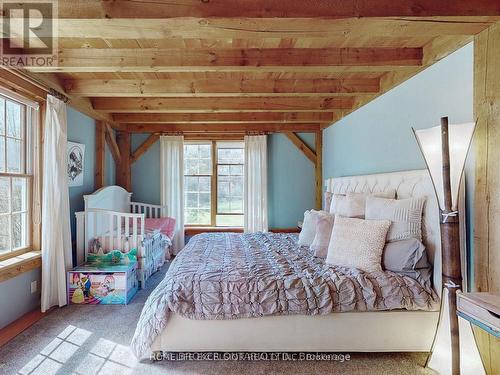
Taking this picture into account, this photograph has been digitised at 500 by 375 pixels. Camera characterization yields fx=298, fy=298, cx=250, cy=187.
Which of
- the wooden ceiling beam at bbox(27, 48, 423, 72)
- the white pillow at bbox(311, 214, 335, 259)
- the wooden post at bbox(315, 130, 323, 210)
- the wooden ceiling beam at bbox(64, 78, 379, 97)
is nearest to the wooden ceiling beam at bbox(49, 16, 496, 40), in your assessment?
the wooden ceiling beam at bbox(27, 48, 423, 72)

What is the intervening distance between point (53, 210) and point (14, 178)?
0.43m

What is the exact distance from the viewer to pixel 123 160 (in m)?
5.20

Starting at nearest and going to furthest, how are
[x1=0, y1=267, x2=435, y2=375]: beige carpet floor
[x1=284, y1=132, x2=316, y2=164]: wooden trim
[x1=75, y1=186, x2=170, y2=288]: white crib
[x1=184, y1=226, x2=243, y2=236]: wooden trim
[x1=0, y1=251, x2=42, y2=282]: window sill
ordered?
[x1=0, y1=267, x2=435, y2=375]: beige carpet floor < [x1=0, y1=251, x2=42, y2=282]: window sill < [x1=75, y1=186, x2=170, y2=288]: white crib < [x1=284, y1=132, x2=316, y2=164]: wooden trim < [x1=184, y1=226, x2=243, y2=236]: wooden trim

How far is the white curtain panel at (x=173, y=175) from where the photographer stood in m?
5.20

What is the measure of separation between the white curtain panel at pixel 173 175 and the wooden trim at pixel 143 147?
168 millimetres

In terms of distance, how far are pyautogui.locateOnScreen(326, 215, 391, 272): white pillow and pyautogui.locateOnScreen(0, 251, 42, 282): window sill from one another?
2596 millimetres

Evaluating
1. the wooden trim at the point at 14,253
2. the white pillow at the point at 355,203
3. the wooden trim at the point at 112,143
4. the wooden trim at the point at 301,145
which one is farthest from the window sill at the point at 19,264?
the wooden trim at the point at 301,145

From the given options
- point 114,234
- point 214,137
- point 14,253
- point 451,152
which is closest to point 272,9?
point 451,152

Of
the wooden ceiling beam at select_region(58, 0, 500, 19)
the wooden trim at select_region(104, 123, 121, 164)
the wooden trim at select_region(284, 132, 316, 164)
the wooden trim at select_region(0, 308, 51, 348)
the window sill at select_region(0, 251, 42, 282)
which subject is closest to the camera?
the wooden ceiling beam at select_region(58, 0, 500, 19)

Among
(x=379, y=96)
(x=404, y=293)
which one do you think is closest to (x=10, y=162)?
(x=404, y=293)

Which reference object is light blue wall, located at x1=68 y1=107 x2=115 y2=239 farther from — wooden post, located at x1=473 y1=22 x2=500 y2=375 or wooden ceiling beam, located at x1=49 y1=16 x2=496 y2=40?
wooden post, located at x1=473 y1=22 x2=500 y2=375

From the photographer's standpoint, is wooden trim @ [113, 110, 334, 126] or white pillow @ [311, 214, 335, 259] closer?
white pillow @ [311, 214, 335, 259]

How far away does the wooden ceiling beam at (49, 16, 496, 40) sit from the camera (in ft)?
5.44

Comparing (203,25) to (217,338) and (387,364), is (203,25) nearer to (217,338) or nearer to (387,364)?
(217,338)
